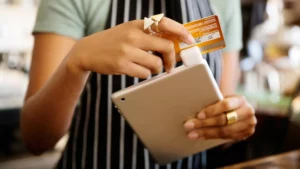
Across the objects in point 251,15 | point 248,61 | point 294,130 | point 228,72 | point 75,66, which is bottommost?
point 248,61

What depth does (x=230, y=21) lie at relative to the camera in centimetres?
57

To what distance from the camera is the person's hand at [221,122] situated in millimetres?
420

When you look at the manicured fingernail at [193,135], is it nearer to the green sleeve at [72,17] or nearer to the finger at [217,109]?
the finger at [217,109]

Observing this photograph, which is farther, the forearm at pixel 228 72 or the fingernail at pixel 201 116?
the forearm at pixel 228 72

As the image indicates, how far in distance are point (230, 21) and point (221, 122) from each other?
19 cm

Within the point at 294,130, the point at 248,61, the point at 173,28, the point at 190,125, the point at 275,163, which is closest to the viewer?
the point at 173,28

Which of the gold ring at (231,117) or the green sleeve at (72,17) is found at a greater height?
the green sleeve at (72,17)

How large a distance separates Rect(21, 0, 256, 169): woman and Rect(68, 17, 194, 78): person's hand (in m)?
0.03

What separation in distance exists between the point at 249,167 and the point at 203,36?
0.23 metres

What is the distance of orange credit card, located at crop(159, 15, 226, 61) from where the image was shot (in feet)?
1.14

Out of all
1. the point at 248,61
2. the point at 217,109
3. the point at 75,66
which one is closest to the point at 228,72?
the point at 217,109

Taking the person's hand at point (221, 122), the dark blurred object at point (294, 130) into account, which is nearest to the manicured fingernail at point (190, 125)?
the person's hand at point (221, 122)

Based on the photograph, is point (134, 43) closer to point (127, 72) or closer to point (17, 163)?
point (127, 72)

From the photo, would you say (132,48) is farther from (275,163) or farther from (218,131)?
(275,163)
